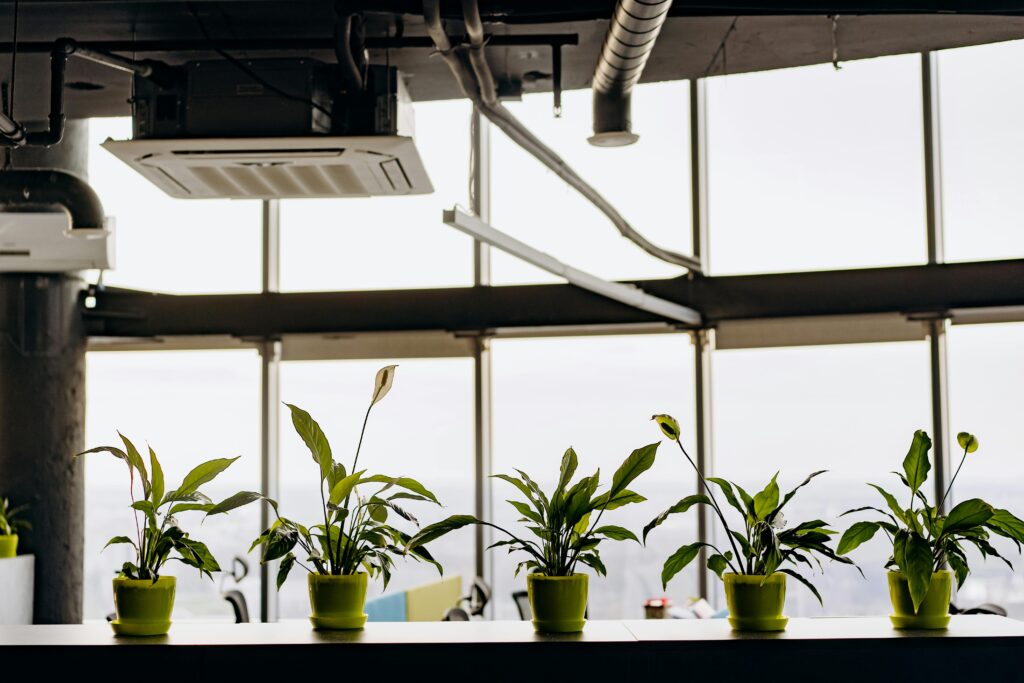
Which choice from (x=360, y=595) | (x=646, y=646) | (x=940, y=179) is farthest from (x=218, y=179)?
(x=940, y=179)

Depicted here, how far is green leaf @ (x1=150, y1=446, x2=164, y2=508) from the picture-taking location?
2771mm

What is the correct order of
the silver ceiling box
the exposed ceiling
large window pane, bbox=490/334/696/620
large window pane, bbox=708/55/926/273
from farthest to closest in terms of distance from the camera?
large window pane, bbox=490/334/696/620
large window pane, bbox=708/55/926/273
the exposed ceiling
the silver ceiling box

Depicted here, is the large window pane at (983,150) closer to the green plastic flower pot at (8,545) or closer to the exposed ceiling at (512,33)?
the exposed ceiling at (512,33)

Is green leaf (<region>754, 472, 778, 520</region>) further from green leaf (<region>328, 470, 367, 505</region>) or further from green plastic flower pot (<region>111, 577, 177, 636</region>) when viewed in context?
green plastic flower pot (<region>111, 577, 177, 636</region>)

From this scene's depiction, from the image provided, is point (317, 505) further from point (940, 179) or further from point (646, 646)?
point (646, 646)

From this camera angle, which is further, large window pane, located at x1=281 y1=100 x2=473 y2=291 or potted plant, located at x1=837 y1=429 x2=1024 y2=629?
large window pane, located at x1=281 y1=100 x2=473 y2=291

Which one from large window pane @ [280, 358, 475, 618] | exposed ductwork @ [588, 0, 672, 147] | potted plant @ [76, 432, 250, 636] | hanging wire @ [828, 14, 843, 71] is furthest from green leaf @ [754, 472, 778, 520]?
large window pane @ [280, 358, 475, 618]

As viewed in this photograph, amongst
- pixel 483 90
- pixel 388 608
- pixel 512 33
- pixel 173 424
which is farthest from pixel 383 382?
pixel 173 424

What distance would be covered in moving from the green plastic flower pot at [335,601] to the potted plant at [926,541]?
48.6 inches

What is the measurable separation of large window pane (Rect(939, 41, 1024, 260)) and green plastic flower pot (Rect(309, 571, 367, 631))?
5.11 metres

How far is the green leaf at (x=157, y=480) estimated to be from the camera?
2771mm

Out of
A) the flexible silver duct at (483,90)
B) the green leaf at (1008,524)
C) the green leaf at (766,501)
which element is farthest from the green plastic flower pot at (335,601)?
the flexible silver duct at (483,90)

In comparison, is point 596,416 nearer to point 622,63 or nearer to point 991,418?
point 991,418

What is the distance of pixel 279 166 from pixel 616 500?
2335 millimetres
